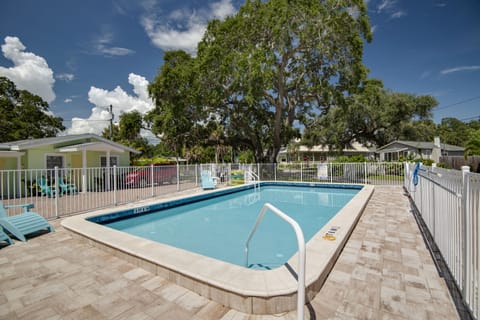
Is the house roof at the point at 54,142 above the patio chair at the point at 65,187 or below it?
above

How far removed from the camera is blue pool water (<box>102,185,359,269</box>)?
4941 millimetres

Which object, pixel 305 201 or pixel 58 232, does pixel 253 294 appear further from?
pixel 305 201

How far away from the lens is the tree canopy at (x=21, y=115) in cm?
2303

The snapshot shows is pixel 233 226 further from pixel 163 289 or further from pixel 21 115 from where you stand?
pixel 21 115

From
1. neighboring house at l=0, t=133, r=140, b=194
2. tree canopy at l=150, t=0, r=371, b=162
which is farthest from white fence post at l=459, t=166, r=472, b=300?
neighboring house at l=0, t=133, r=140, b=194

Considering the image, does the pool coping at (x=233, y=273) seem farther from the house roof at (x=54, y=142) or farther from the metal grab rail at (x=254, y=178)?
the house roof at (x=54, y=142)

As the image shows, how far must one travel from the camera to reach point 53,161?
1292 centimetres

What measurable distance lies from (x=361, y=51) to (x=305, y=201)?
34.3ft

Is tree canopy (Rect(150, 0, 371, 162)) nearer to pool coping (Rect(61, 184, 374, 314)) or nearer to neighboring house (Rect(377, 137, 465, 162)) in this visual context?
pool coping (Rect(61, 184, 374, 314))

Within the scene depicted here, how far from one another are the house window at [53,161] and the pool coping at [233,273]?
468 inches

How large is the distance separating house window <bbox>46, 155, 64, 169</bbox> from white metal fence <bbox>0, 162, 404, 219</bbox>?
0.44m

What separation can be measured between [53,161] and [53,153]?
476mm

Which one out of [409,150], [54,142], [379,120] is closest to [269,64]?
[54,142]

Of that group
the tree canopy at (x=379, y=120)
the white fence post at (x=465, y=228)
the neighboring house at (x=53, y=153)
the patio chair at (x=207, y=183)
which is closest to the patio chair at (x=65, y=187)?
the neighboring house at (x=53, y=153)
